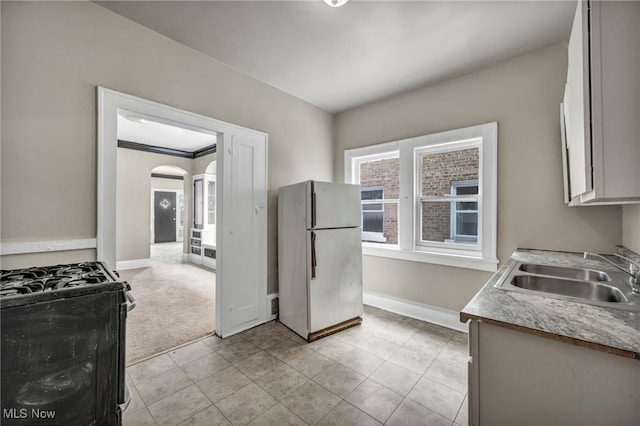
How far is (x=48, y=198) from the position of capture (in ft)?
5.60

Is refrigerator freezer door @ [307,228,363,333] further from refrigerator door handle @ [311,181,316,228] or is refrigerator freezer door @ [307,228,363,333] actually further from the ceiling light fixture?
the ceiling light fixture

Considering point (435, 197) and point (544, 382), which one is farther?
point (435, 197)

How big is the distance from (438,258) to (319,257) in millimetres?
1381

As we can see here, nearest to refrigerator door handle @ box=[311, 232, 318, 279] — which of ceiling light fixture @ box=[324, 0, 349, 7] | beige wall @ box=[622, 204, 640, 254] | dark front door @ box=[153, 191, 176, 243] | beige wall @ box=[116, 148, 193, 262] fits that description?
ceiling light fixture @ box=[324, 0, 349, 7]

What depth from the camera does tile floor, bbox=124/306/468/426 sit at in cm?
167

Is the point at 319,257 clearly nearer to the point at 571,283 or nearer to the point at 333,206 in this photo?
the point at 333,206

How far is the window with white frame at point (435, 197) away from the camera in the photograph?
269 centimetres

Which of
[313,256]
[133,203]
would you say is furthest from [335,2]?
[133,203]

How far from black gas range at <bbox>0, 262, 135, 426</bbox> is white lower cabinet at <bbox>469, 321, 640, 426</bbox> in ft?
5.05

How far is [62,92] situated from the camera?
176 cm

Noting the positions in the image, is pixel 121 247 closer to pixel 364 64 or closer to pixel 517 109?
pixel 364 64

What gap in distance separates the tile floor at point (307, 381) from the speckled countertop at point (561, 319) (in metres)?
0.98

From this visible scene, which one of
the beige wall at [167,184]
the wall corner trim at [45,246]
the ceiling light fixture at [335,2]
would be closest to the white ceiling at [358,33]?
the ceiling light fixture at [335,2]

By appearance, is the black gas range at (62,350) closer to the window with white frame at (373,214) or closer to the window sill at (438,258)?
the window sill at (438,258)
